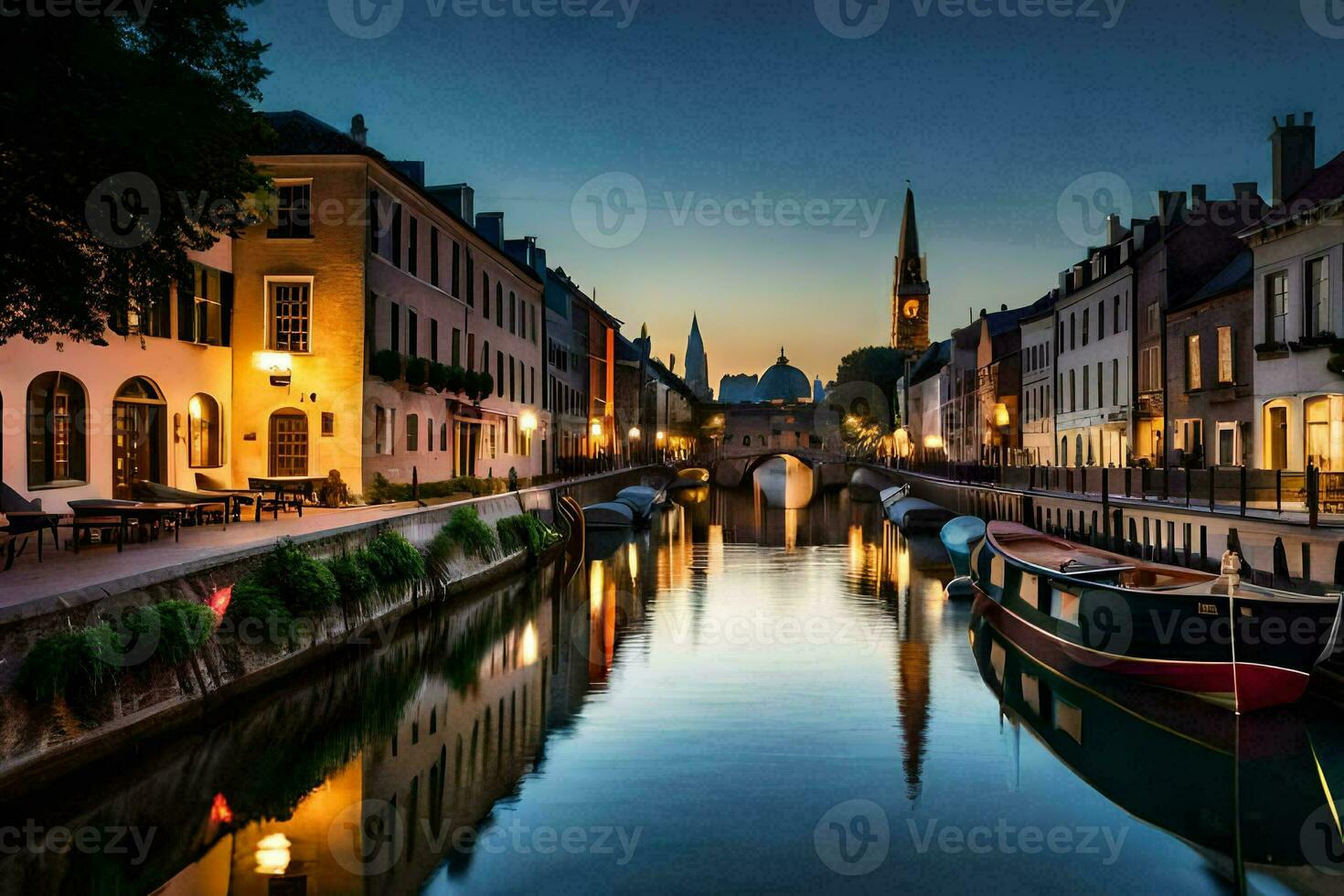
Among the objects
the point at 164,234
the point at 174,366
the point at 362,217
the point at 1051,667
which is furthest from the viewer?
the point at 362,217

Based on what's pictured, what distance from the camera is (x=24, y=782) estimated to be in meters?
8.77

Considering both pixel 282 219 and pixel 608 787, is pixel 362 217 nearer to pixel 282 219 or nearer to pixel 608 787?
pixel 282 219

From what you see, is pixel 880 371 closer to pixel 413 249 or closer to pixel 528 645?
pixel 413 249

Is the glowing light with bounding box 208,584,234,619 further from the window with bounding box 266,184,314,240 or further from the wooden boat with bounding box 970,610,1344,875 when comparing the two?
the window with bounding box 266,184,314,240

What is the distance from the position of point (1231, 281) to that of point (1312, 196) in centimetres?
565

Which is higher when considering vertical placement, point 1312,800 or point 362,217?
point 362,217

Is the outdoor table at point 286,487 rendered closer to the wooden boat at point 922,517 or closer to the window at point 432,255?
the window at point 432,255

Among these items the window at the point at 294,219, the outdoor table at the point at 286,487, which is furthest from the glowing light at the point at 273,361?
the window at the point at 294,219

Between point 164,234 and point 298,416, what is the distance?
11.9m

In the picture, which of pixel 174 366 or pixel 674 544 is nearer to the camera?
pixel 174 366

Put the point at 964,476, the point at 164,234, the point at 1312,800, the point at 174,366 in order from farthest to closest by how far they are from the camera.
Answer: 1. the point at 964,476
2. the point at 174,366
3. the point at 164,234
4. the point at 1312,800

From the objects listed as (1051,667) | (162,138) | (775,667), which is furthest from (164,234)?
(1051,667)

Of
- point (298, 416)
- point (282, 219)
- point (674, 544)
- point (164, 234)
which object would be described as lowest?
point (674, 544)

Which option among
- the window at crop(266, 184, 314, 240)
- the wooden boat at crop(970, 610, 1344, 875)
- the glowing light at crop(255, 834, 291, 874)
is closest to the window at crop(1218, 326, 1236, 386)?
the wooden boat at crop(970, 610, 1344, 875)
